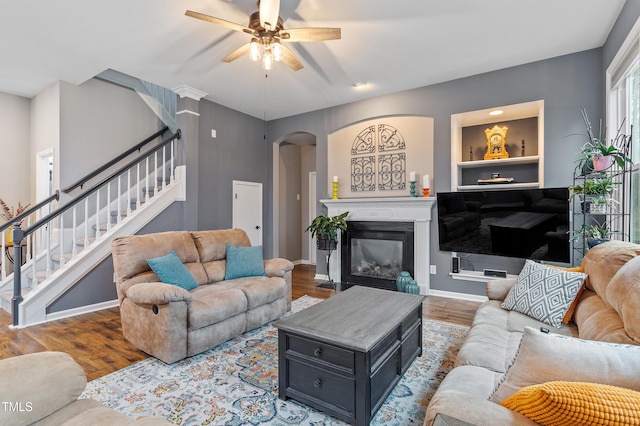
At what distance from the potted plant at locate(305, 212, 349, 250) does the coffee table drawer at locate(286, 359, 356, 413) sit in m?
3.02

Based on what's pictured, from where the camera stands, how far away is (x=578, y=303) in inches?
82.6

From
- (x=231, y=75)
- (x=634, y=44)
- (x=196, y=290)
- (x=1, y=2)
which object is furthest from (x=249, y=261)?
(x=634, y=44)

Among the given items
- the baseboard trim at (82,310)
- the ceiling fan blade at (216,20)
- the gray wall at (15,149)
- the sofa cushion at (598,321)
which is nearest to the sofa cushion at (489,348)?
the sofa cushion at (598,321)

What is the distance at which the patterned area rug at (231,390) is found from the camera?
1839 millimetres

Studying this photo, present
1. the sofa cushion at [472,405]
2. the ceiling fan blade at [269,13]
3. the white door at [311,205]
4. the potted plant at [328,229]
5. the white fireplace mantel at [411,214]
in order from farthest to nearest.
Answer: the white door at [311,205] → the potted plant at [328,229] → the white fireplace mantel at [411,214] → the ceiling fan blade at [269,13] → the sofa cushion at [472,405]

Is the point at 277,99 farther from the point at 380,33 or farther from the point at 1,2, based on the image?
the point at 1,2

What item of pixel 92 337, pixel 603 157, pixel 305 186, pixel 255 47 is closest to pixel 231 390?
pixel 92 337

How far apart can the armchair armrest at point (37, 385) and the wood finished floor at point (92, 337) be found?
4.92 ft

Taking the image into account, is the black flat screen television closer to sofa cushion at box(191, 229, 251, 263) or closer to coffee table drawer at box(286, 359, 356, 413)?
sofa cushion at box(191, 229, 251, 263)

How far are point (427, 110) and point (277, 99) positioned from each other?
2301mm

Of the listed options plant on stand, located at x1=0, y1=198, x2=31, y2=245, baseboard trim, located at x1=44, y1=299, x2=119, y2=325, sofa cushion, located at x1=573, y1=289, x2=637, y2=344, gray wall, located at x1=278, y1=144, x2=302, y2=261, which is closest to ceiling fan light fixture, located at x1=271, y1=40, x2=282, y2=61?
sofa cushion, located at x1=573, y1=289, x2=637, y2=344

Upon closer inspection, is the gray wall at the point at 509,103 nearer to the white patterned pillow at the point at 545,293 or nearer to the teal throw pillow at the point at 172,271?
the white patterned pillow at the point at 545,293

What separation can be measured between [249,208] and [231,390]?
3.94 meters

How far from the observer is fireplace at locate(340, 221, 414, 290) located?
15.3 feet
